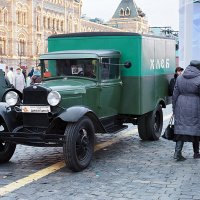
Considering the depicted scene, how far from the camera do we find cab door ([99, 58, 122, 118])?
805 cm

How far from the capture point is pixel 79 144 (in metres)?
7.02

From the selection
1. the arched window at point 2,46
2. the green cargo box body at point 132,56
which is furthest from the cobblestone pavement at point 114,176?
the arched window at point 2,46

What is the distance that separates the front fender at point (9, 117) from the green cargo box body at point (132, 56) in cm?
225

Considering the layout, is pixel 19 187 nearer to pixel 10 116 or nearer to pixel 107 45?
pixel 10 116

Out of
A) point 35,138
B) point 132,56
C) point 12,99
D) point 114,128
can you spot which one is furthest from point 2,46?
point 35,138

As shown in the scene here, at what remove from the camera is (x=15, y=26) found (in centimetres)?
7400

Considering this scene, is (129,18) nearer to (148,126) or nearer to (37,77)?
(37,77)

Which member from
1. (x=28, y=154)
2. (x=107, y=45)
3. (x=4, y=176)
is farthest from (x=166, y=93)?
(x=4, y=176)

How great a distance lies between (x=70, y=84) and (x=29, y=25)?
72.8m

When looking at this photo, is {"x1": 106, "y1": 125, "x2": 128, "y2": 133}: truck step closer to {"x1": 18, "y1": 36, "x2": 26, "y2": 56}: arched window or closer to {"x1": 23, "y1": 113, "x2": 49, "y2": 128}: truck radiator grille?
{"x1": 23, "y1": 113, "x2": 49, "y2": 128}: truck radiator grille

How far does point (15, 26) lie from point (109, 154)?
6835 cm

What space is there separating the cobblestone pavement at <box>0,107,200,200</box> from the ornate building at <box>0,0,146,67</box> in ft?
196

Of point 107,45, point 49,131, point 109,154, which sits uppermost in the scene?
point 107,45

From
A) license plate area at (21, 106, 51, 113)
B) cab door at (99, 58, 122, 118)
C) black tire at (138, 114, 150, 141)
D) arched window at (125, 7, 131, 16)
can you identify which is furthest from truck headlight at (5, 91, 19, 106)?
arched window at (125, 7, 131, 16)
